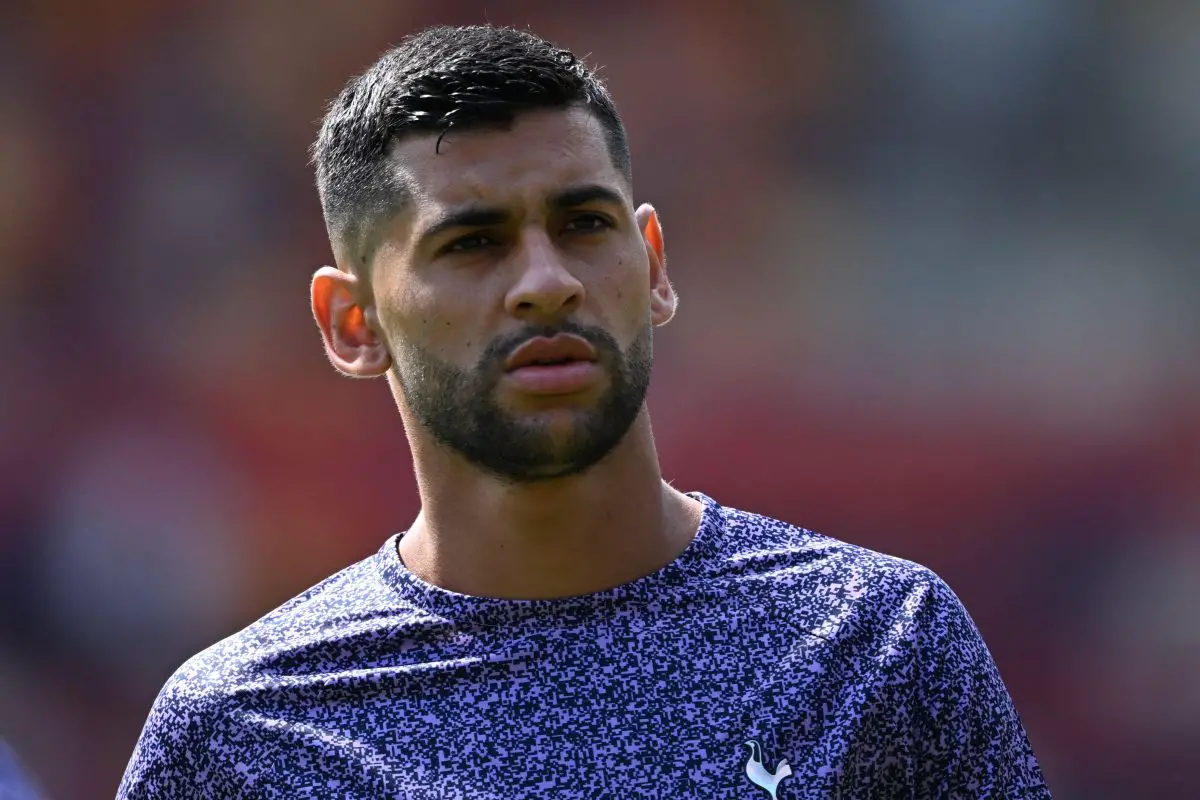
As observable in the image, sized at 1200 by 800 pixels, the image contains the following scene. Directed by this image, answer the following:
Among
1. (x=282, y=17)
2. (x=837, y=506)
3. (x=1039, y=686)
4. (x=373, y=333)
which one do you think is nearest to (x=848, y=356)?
(x=837, y=506)

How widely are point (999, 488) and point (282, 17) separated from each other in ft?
9.34

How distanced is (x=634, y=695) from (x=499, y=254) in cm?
72

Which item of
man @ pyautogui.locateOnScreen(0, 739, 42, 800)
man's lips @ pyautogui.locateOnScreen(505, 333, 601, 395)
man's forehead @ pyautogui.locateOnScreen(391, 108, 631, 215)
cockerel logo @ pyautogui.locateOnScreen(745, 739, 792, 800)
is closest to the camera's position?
man @ pyautogui.locateOnScreen(0, 739, 42, 800)

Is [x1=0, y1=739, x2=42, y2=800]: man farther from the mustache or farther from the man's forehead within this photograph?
the man's forehead

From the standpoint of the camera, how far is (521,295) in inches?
93.4

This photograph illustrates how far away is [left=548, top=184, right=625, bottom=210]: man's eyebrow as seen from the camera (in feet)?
8.09

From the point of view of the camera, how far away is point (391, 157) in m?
2.61

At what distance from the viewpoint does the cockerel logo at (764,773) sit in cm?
223

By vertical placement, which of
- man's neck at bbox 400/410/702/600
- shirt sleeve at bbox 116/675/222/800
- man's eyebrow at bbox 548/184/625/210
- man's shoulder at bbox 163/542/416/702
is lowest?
shirt sleeve at bbox 116/675/222/800

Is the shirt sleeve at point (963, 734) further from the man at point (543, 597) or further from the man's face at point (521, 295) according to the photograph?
the man's face at point (521, 295)

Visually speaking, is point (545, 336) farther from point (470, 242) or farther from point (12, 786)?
point (12, 786)

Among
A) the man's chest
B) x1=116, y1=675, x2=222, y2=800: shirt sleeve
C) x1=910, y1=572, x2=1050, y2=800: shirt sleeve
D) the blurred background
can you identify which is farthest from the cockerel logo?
the blurred background

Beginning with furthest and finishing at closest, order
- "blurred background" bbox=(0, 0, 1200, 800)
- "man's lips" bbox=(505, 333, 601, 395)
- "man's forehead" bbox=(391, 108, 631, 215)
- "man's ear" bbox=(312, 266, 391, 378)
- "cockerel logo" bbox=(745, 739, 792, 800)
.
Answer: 1. "blurred background" bbox=(0, 0, 1200, 800)
2. "man's ear" bbox=(312, 266, 391, 378)
3. "man's forehead" bbox=(391, 108, 631, 215)
4. "man's lips" bbox=(505, 333, 601, 395)
5. "cockerel logo" bbox=(745, 739, 792, 800)

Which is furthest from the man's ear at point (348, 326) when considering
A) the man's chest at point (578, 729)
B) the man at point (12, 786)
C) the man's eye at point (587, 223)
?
the man at point (12, 786)
